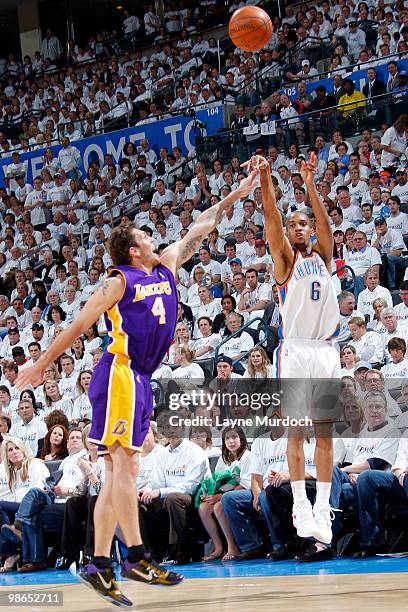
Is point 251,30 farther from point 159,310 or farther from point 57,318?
point 57,318

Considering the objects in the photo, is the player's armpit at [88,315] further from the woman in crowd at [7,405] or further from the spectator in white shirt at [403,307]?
the woman in crowd at [7,405]

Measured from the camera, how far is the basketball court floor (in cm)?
561

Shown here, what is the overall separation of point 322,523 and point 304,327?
1.38 metres

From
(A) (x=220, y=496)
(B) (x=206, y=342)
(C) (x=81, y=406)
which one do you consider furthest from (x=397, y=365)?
(C) (x=81, y=406)

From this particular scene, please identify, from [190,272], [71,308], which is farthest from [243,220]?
[71,308]

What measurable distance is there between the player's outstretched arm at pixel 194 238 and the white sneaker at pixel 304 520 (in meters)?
1.92

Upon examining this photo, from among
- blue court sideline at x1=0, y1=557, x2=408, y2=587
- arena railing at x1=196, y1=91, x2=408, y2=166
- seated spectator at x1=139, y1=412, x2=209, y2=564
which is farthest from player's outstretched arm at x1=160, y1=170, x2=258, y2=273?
arena railing at x1=196, y1=91, x2=408, y2=166

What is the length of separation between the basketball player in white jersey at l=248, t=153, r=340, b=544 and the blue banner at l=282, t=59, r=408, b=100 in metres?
9.61

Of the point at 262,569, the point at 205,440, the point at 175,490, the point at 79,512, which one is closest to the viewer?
the point at 262,569

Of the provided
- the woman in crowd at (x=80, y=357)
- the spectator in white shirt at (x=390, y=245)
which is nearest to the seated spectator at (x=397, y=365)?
the spectator in white shirt at (x=390, y=245)

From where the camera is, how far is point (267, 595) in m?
6.18

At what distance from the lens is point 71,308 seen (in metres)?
15.9

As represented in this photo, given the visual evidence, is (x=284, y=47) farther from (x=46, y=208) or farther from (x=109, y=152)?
(x=46, y=208)

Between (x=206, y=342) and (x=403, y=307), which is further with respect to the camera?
(x=206, y=342)
